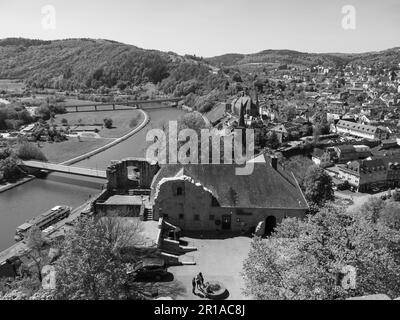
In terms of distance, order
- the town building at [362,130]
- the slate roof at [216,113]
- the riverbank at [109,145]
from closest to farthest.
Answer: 1. the riverbank at [109,145]
2. the town building at [362,130]
3. the slate roof at [216,113]

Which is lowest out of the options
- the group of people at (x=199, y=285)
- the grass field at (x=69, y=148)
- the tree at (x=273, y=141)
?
the group of people at (x=199, y=285)

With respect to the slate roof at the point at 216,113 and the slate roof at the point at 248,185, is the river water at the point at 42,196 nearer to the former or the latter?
the slate roof at the point at 248,185

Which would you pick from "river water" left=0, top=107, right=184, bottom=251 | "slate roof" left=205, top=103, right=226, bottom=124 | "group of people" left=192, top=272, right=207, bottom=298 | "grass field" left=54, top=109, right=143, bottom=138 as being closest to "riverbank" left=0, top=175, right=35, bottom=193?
"river water" left=0, top=107, right=184, bottom=251

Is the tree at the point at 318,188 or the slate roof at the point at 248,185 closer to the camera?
the slate roof at the point at 248,185

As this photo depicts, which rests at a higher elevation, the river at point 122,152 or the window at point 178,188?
the window at point 178,188

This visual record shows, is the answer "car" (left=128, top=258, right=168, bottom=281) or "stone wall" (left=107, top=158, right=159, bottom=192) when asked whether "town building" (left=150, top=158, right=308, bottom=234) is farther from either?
"car" (left=128, top=258, right=168, bottom=281)

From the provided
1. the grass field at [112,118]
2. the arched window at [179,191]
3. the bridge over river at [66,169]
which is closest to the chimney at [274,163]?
the arched window at [179,191]

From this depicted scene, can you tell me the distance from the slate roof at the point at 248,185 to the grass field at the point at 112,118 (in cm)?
7633

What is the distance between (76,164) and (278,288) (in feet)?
231

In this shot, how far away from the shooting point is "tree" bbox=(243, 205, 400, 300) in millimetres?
16062

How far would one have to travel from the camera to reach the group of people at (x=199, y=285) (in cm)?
2445

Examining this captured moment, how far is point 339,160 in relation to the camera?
73.6 metres
